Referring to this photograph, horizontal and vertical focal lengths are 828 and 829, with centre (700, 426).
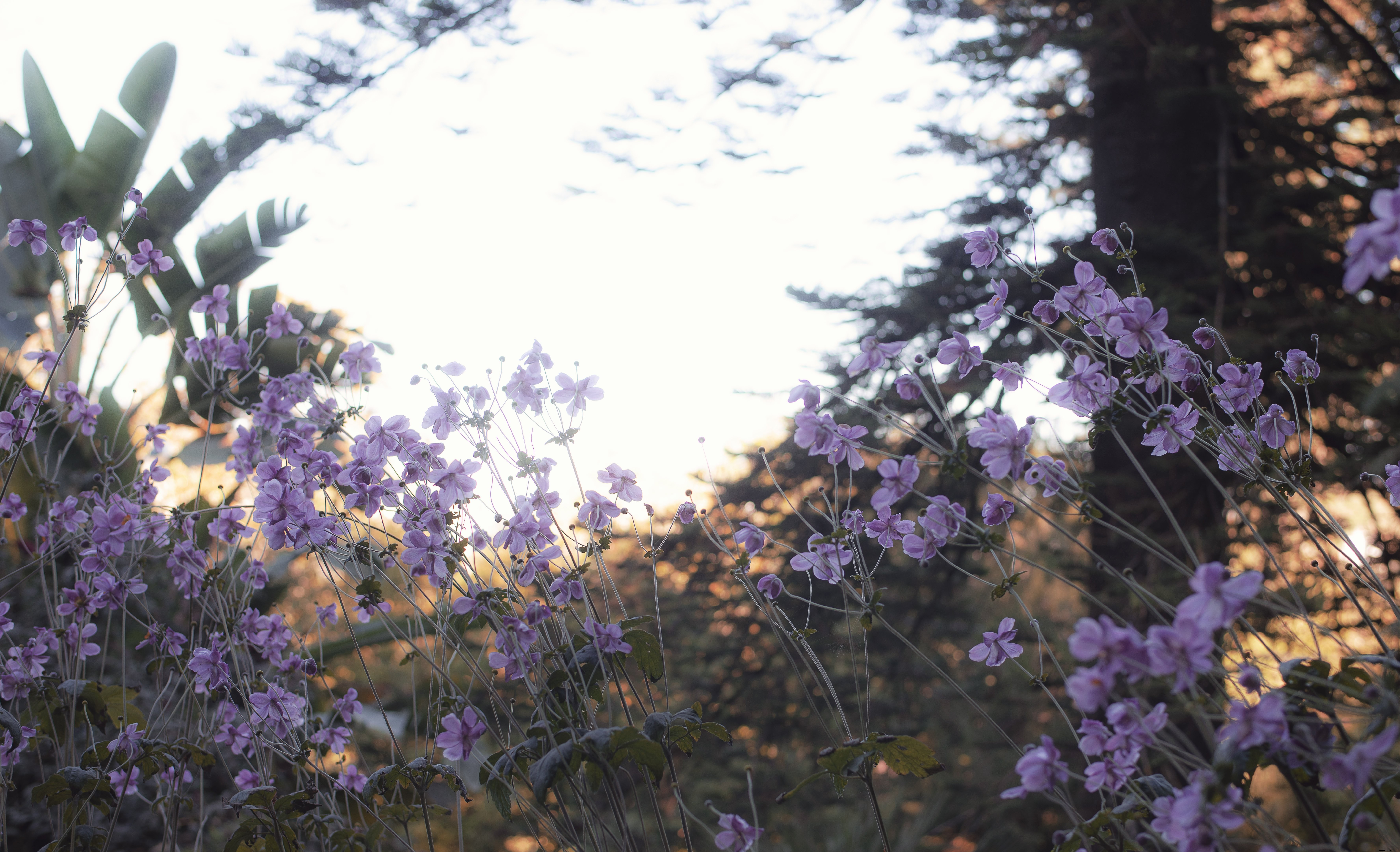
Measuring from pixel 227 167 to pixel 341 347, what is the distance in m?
1.83

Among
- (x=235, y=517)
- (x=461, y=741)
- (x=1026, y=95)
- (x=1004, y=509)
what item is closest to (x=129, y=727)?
(x=235, y=517)

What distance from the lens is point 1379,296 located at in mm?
4219

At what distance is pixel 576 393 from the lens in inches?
66.2

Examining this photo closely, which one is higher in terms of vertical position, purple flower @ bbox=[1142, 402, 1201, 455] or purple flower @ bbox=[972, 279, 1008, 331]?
purple flower @ bbox=[972, 279, 1008, 331]

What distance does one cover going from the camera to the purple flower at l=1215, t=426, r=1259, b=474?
4.15 ft

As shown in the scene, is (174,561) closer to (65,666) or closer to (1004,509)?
(65,666)

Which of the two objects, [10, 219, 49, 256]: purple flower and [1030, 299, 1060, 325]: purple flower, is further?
[10, 219, 49, 256]: purple flower

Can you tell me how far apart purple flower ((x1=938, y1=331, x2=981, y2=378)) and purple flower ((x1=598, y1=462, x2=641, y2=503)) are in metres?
0.65

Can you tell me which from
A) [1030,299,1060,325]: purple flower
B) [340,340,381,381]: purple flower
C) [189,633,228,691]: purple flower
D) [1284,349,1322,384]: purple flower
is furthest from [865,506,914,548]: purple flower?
[189,633,228,691]: purple flower

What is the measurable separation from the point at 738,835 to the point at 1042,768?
540 millimetres

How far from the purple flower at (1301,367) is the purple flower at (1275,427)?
6cm

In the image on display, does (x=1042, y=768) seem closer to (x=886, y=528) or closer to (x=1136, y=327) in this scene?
(x=886, y=528)

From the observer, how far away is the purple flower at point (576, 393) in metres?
1.67

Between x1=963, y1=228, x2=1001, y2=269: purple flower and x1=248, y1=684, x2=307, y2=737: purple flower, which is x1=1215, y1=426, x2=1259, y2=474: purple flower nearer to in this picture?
x1=963, y1=228, x2=1001, y2=269: purple flower
